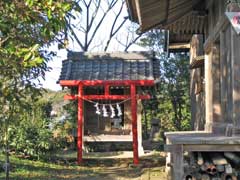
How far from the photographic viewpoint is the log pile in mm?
5234

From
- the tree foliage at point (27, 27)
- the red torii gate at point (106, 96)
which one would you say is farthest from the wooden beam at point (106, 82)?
the tree foliage at point (27, 27)

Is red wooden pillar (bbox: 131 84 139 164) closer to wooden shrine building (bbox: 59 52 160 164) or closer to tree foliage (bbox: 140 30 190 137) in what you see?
wooden shrine building (bbox: 59 52 160 164)

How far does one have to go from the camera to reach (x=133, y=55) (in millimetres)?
16438

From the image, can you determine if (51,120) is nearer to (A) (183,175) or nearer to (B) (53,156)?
(B) (53,156)

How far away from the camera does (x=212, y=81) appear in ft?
25.3

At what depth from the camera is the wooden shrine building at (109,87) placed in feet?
47.9

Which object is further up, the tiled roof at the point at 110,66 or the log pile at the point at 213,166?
the tiled roof at the point at 110,66

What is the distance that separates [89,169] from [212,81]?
656 cm

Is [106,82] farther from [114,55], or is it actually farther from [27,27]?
[27,27]

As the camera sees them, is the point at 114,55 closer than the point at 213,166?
No

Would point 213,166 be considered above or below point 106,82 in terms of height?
below

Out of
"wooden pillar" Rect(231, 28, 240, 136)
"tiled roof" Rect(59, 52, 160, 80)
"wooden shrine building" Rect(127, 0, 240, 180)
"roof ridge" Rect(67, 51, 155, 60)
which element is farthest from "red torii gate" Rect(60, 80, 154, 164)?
"wooden pillar" Rect(231, 28, 240, 136)

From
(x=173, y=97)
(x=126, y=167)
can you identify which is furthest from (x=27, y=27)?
(x=173, y=97)

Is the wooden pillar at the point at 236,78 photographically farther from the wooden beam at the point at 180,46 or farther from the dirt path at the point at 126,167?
the wooden beam at the point at 180,46
